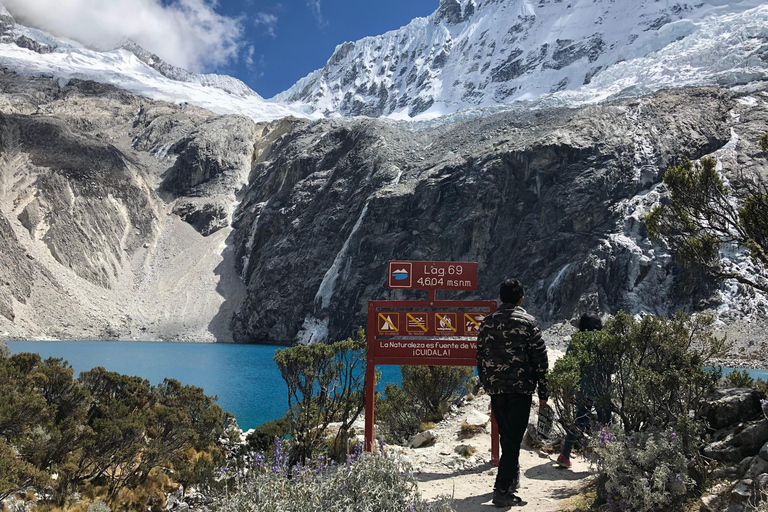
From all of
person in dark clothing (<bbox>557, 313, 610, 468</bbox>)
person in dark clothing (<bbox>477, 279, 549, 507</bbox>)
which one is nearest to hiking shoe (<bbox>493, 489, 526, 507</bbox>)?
person in dark clothing (<bbox>477, 279, 549, 507</bbox>)

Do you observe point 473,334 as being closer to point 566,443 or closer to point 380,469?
point 566,443

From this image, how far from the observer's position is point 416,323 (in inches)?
337

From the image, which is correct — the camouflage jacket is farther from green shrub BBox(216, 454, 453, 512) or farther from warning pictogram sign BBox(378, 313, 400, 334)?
warning pictogram sign BBox(378, 313, 400, 334)

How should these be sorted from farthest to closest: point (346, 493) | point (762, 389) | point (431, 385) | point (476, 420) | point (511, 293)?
point (431, 385), point (476, 420), point (511, 293), point (762, 389), point (346, 493)

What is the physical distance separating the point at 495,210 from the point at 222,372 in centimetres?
3962

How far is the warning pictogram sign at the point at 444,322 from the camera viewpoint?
28.0 feet

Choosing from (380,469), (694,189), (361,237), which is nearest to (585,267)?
(361,237)

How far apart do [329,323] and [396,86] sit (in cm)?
12832

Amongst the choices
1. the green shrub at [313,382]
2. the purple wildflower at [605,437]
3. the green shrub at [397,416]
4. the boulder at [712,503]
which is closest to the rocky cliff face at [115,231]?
the green shrub at [397,416]

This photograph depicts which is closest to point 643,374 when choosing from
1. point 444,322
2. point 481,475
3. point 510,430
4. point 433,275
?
point 510,430

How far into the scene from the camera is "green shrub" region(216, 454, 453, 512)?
396 cm

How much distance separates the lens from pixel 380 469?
4.31m

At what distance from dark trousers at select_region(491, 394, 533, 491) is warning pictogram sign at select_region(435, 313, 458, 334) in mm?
2983

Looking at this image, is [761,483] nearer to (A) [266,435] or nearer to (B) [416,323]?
(B) [416,323]
